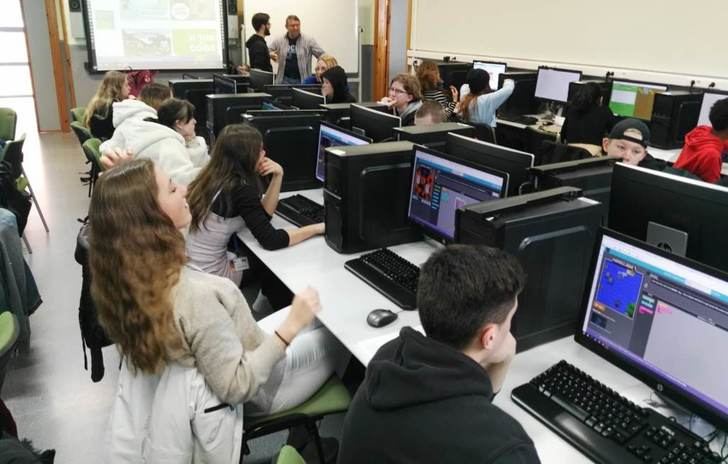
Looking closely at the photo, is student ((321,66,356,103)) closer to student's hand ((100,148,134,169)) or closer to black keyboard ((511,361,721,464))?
student's hand ((100,148,134,169))

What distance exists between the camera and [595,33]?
523cm

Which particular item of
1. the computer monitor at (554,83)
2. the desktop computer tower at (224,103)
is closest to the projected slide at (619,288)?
the desktop computer tower at (224,103)

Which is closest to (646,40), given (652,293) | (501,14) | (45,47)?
(501,14)

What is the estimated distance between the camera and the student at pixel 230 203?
2.33 meters

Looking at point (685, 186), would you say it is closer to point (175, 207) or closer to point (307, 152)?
point (175, 207)

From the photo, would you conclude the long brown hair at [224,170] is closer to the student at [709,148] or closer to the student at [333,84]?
the student at [333,84]

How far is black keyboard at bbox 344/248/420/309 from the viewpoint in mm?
1910

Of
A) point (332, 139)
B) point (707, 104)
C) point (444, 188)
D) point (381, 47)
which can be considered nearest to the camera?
point (444, 188)

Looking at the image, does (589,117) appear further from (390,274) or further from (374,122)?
(390,274)

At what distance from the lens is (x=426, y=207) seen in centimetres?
225

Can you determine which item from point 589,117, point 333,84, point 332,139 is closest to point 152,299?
point 332,139

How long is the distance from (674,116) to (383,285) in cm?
312

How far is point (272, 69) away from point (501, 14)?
277 centimetres

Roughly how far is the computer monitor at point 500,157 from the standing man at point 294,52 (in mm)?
4681
